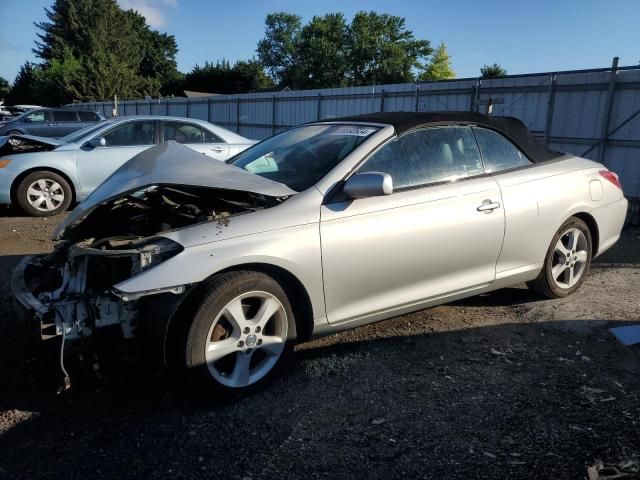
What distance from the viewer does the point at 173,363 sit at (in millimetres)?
2895

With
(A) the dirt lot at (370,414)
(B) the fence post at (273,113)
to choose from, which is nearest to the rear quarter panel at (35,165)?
(A) the dirt lot at (370,414)

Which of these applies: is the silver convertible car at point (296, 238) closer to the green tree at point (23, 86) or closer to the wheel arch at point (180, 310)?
the wheel arch at point (180, 310)

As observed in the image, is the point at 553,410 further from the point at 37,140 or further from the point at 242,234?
the point at 37,140

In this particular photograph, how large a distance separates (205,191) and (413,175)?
4.52ft

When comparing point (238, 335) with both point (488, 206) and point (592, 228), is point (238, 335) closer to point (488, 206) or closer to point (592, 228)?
point (488, 206)

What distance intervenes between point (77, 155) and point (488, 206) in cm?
646

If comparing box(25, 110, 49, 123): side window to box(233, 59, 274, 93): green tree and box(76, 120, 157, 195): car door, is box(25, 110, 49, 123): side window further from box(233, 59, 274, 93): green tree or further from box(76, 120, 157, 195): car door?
box(233, 59, 274, 93): green tree

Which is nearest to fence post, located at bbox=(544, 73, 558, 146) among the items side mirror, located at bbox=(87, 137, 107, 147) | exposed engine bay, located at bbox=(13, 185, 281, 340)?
side mirror, located at bbox=(87, 137, 107, 147)

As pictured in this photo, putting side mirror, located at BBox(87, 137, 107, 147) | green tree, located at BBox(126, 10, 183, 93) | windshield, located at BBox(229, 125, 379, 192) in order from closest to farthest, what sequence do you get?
windshield, located at BBox(229, 125, 379, 192) < side mirror, located at BBox(87, 137, 107, 147) < green tree, located at BBox(126, 10, 183, 93)

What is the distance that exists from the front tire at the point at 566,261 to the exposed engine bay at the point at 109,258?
8.20 feet

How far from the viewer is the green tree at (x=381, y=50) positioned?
A: 7544 centimetres

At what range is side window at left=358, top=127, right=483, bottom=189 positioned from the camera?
3.61 meters

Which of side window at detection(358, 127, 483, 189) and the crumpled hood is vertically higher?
side window at detection(358, 127, 483, 189)

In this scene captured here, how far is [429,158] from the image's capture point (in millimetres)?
3807
